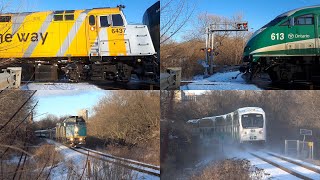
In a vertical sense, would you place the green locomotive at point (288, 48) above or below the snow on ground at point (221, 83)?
above

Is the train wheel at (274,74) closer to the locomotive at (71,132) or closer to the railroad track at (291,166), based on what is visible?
the railroad track at (291,166)

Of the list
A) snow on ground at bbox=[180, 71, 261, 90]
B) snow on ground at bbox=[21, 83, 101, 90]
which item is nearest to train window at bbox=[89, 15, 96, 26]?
snow on ground at bbox=[21, 83, 101, 90]

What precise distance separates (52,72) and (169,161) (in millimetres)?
2081

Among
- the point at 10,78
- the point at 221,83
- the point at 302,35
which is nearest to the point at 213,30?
the point at 221,83

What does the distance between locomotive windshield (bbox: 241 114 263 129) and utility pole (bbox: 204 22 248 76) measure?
2.74 ft

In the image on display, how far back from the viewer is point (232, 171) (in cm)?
470

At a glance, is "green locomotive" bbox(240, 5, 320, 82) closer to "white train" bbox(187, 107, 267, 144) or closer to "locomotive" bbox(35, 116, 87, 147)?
"white train" bbox(187, 107, 267, 144)

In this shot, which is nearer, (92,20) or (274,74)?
(274,74)

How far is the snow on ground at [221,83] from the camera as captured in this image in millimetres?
4797

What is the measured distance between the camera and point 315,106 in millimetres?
4730

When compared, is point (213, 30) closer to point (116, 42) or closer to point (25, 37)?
point (116, 42)

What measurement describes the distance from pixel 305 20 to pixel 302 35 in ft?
0.63

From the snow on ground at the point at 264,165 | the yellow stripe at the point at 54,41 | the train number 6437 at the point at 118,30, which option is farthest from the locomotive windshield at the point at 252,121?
the yellow stripe at the point at 54,41

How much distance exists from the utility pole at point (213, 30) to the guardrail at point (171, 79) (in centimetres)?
43
